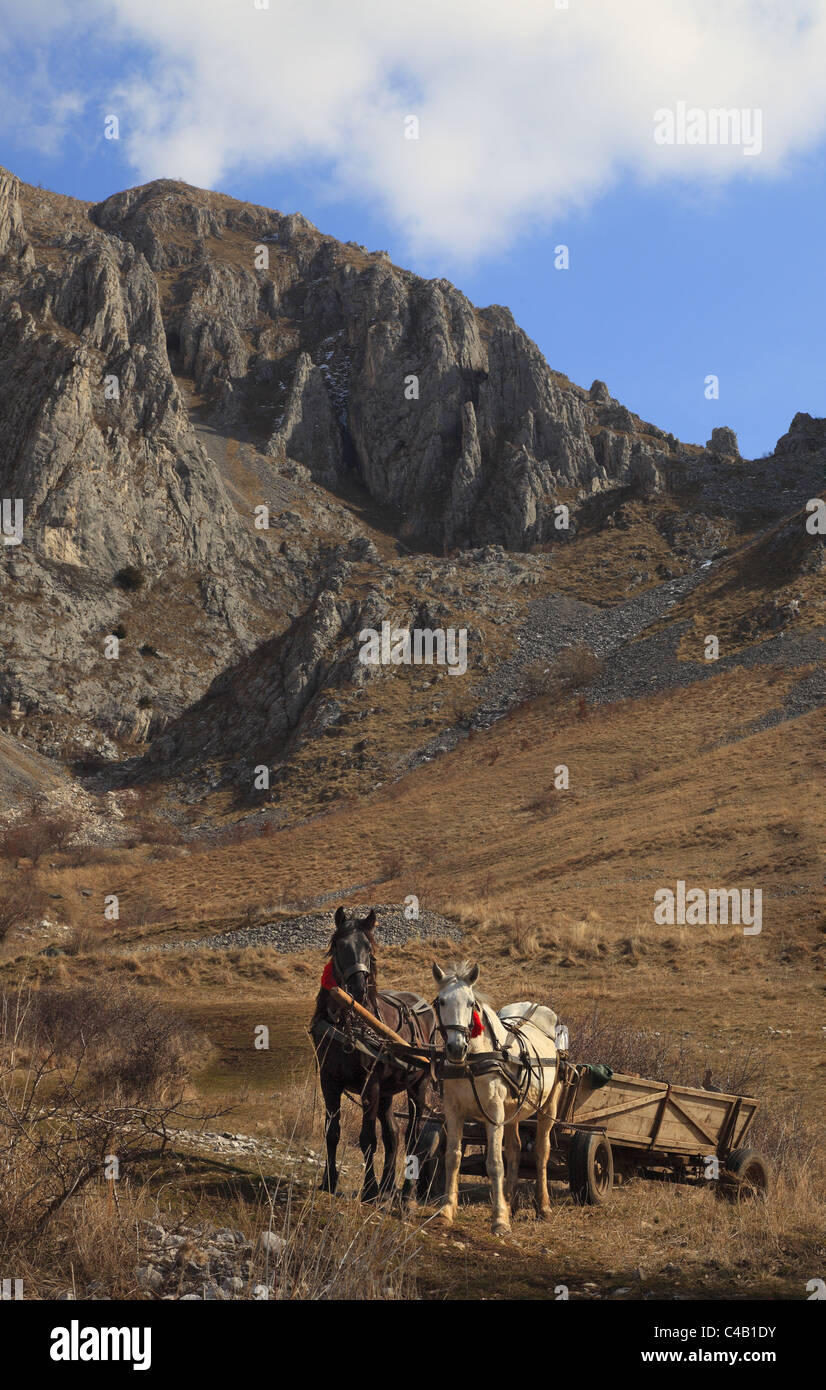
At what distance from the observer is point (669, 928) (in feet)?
90.0

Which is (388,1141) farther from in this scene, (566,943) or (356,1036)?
(566,943)

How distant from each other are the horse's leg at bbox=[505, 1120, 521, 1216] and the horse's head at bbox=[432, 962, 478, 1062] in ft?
6.04

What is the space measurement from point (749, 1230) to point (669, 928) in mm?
20245

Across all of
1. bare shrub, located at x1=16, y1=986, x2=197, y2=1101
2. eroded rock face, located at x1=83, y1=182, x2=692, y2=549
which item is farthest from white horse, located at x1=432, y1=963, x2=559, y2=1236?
eroded rock face, located at x1=83, y1=182, x2=692, y2=549

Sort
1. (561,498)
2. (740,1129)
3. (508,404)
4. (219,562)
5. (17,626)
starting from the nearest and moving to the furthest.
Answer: (740,1129) → (17,626) → (219,562) → (561,498) → (508,404)

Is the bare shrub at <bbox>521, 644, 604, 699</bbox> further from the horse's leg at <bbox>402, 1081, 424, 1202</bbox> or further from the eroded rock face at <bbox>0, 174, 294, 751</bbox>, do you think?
the horse's leg at <bbox>402, 1081, 424, 1202</bbox>

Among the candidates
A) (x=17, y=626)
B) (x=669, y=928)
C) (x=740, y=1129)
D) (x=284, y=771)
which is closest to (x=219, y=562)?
(x=17, y=626)

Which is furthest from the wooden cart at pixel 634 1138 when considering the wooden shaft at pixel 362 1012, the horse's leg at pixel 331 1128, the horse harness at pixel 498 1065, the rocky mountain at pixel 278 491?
the rocky mountain at pixel 278 491

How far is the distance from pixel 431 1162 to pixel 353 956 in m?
2.42

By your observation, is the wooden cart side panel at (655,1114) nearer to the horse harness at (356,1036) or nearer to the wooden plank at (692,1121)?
the wooden plank at (692,1121)

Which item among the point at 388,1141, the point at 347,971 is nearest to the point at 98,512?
the point at 347,971

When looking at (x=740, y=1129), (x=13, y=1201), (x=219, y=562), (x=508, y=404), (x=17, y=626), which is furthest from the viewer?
(x=508, y=404)

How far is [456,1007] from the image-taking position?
7.73m
